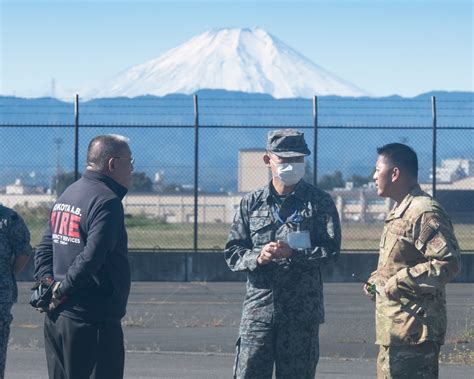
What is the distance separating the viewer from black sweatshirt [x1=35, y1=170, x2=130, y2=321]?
7.11m

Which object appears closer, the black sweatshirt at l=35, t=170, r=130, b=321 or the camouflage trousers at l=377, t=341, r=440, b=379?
the camouflage trousers at l=377, t=341, r=440, b=379

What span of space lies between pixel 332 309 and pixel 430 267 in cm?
897

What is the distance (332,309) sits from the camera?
1573 centimetres

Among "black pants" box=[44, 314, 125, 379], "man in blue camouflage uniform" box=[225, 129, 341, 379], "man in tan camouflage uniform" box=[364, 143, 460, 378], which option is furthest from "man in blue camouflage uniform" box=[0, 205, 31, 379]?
"man in tan camouflage uniform" box=[364, 143, 460, 378]

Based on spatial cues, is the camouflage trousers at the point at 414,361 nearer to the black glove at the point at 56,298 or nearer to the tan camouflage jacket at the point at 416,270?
the tan camouflage jacket at the point at 416,270

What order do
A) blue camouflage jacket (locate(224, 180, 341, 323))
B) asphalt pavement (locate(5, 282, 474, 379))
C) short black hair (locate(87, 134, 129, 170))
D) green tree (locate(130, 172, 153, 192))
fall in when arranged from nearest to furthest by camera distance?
short black hair (locate(87, 134, 129, 170)), blue camouflage jacket (locate(224, 180, 341, 323)), asphalt pavement (locate(5, 282, 474, 379)), green tree (locate(130, 172, 153, 192))

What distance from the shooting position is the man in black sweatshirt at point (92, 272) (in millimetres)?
7152

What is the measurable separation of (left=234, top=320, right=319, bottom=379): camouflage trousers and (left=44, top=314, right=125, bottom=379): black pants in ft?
2.56

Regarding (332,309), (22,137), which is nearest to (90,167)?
(332,309)

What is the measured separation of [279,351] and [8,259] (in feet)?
6.16

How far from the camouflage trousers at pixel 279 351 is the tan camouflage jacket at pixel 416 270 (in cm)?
57

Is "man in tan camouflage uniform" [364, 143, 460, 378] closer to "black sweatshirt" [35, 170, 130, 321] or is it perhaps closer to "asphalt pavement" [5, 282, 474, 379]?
"black sweatshirt" [35, 170, 130, 321]

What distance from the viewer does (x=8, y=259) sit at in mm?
8016

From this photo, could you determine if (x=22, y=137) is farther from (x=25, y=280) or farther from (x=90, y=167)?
(x=90, y=167)
